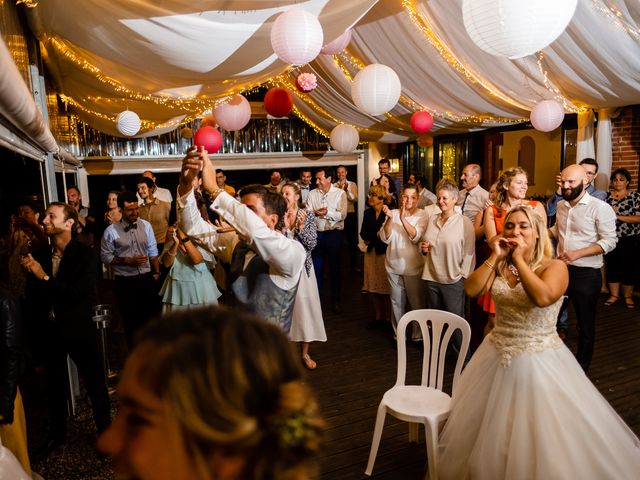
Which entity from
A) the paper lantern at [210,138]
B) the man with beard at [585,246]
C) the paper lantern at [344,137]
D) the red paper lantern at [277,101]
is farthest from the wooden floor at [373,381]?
the paper lantern at [344,137]

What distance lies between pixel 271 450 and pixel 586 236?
365 cm

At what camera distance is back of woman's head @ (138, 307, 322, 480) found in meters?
0.62

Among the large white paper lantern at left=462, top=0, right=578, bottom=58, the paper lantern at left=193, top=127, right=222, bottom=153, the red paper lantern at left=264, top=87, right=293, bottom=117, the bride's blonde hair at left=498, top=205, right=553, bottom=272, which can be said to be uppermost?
the red paper lantern at left=264, top=87, right=293, bottom=117

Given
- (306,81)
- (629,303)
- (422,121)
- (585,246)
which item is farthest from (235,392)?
(422,121)

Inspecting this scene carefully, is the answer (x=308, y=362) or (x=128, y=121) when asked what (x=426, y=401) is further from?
(x=128, y=121)

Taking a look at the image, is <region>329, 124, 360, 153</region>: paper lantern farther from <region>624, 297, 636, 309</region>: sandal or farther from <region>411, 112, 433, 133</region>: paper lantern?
<region>624, 297, 636, 309</region>: sandal

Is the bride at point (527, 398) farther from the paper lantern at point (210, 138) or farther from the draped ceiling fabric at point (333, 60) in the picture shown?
the paper lantern at point (210, 138)

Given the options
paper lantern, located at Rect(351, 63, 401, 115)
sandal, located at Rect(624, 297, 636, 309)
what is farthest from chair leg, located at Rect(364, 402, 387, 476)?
sandal, located at Rect(624, 297, 636, 309)

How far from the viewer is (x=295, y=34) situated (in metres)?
2.64

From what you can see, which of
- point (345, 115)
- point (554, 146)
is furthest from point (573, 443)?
point (554, 146)

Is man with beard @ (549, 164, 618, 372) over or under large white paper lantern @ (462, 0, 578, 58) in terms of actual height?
under

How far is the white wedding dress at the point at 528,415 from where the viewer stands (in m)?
2.01

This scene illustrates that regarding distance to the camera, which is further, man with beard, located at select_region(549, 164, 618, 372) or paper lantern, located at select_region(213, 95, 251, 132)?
paper lantern, located at select_region(213, 95, 251, 132)

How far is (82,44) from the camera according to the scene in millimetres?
2568
